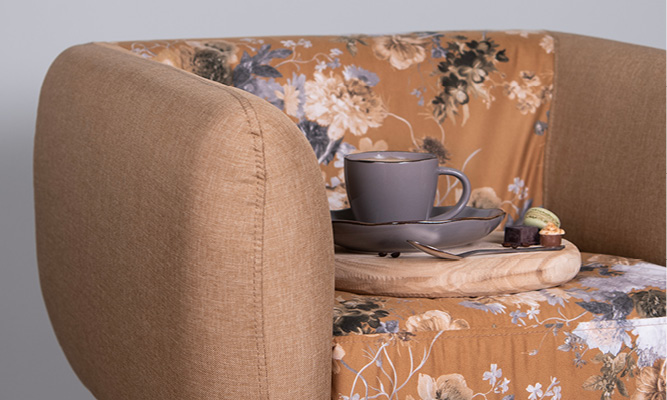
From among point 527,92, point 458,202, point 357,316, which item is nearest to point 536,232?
point 458,202

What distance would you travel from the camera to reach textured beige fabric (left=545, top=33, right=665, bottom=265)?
4.96ft

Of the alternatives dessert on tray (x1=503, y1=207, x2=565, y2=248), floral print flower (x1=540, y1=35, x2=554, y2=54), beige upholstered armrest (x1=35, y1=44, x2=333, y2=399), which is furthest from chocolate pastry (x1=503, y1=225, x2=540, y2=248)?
floral print flower (x1=540, y1=35, x2=554, y2=54)

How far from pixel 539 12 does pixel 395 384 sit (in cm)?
153

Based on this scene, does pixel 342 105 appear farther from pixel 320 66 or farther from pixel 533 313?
pixel 533 313

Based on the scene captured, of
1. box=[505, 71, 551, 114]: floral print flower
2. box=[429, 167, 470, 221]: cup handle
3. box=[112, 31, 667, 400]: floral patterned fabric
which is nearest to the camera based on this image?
box=[429, 167, 470, 221]: cup handle

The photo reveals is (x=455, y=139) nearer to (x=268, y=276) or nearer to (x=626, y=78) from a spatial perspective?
(x=626, y=78)

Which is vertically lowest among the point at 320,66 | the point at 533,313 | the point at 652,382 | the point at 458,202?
the point at 652,382

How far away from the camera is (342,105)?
1741 mm

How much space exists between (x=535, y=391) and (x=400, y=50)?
0.87m

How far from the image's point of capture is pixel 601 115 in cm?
165

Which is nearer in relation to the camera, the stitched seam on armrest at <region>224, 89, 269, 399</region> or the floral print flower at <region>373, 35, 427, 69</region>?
the stitched seam on armrest at <region>224, 89, 269, 399</region>

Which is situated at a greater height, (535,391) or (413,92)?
(413,92)

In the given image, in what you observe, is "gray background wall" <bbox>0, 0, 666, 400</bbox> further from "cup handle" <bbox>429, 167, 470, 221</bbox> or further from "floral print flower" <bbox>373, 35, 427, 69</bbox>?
"cup handle" <bbox>429, 167, 470, 221</bbox>

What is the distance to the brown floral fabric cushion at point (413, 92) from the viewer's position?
1.72m
